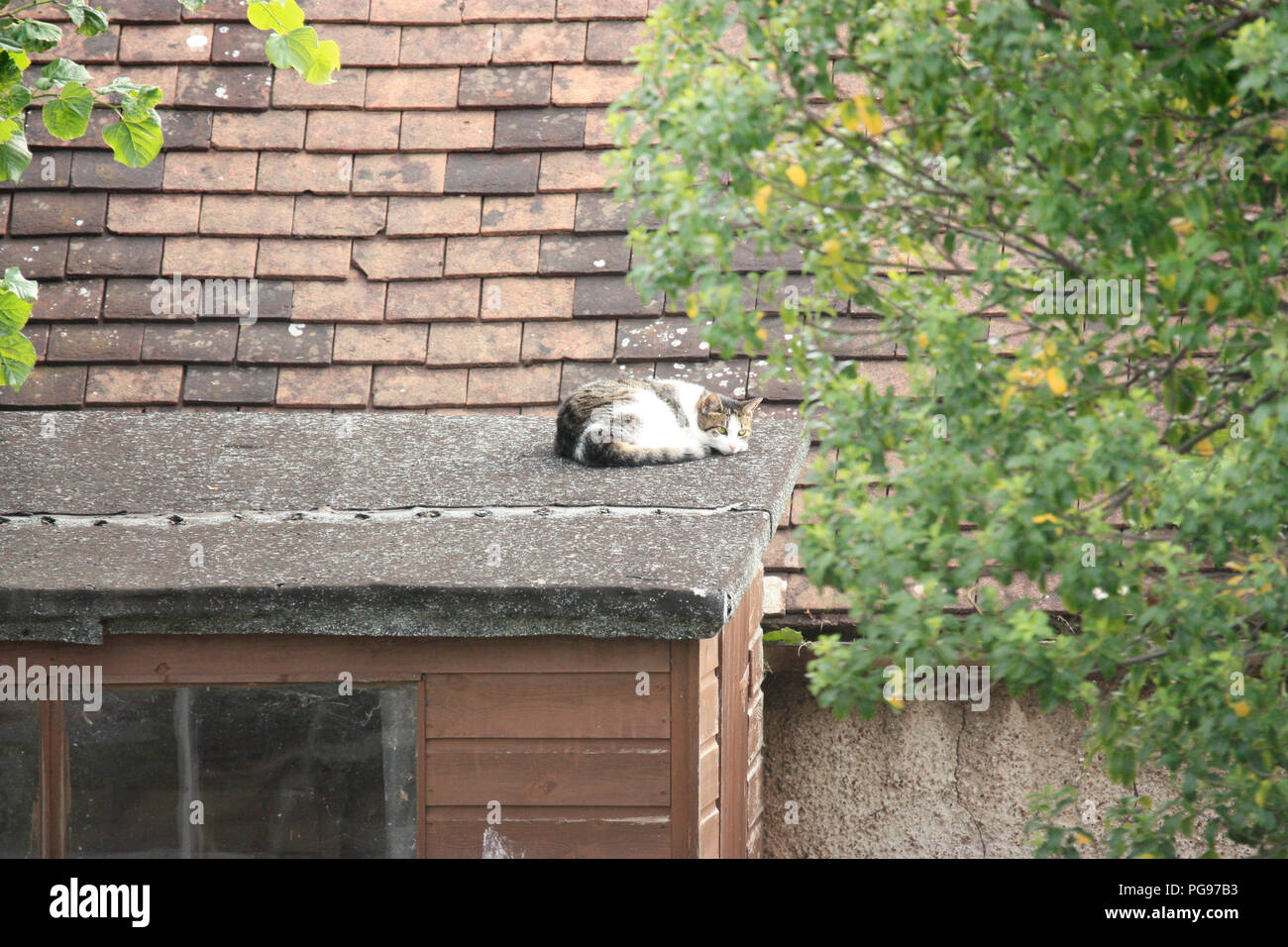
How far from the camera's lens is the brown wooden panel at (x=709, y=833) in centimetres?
319

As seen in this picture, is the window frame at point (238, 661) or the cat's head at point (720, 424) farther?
the cat's head at point (720, 424)

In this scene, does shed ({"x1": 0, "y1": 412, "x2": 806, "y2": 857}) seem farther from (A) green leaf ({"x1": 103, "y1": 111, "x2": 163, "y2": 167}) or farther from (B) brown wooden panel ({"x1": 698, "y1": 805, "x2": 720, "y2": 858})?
(A) green leaf ({"x1": 103, "y1": 111, "x2": 163, "y2": 167})

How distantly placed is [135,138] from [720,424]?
6.45ft

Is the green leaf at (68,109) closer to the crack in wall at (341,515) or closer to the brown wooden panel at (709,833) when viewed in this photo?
the crack in wall at (341,515)

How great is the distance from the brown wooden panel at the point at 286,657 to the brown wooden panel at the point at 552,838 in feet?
1.24

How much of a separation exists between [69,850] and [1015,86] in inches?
111

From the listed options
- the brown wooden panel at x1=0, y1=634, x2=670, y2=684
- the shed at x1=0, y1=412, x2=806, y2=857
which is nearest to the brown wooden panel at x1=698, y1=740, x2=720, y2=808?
the shed at x1=0, y1=412, x2=806, y2=857

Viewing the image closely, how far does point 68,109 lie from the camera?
12.3 ft

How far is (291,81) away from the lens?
533cm

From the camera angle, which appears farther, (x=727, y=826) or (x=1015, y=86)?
(x=727, y=826)

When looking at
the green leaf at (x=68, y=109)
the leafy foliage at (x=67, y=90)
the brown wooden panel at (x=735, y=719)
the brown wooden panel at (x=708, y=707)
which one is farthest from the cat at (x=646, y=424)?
the green leaf at (x=68, y=109)

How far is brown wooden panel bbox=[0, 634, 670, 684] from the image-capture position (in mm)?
3117

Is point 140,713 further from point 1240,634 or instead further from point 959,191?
point 1240,634
